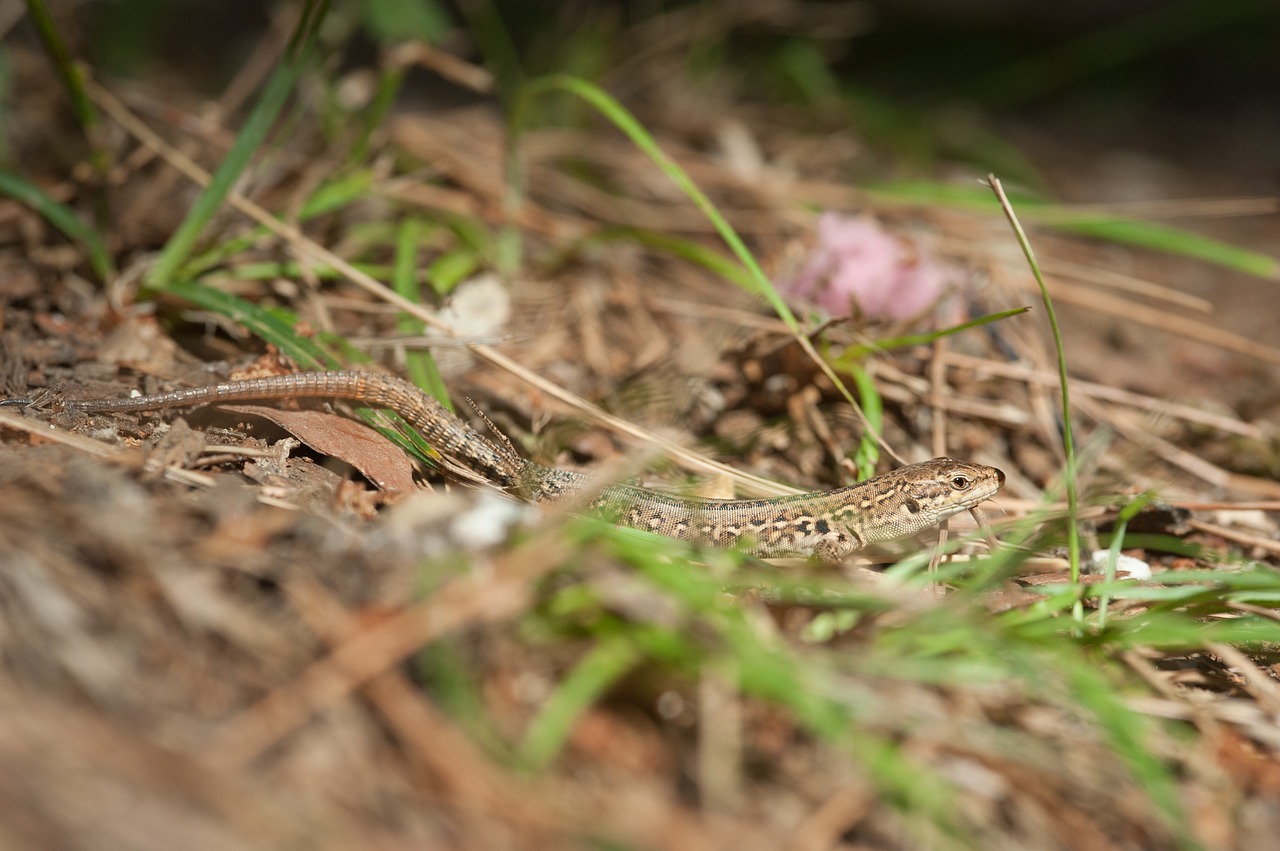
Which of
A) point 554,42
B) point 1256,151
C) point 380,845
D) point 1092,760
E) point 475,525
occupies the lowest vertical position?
point 380,845

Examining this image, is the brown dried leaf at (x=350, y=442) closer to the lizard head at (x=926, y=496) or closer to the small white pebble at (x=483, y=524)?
the small white pebble at (x=483, y=524)

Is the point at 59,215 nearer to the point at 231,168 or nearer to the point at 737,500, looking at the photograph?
the point at 231,168

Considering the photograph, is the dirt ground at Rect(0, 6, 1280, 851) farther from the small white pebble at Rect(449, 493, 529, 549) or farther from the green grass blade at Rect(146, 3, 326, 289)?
the green grass blade at Rect(146, 3, 326, 289)

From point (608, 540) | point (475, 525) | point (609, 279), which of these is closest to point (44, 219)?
point (609, 279)

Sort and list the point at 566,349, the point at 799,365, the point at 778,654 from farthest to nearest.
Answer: the point at 566,349, the point at 799,365, the point at 778,654

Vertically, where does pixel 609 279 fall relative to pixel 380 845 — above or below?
above

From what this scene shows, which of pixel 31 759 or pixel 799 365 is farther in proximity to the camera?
pixel 799 365

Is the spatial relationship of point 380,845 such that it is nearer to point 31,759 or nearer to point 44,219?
point 31,759
